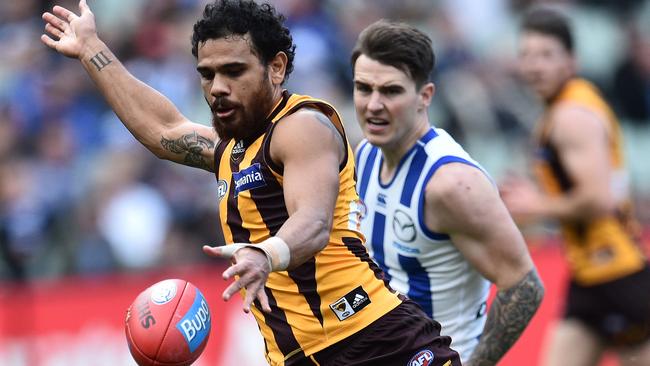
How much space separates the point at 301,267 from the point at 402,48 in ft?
5.20

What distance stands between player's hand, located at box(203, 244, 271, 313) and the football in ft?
2.59

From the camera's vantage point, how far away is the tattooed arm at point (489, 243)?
5.87 metres

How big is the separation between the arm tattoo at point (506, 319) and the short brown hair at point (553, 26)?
275 centimetres

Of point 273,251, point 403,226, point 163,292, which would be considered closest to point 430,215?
point 403,226

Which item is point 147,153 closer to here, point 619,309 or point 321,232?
point 619,309

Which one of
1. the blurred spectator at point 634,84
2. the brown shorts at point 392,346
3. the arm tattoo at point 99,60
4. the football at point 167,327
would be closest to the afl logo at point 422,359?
the brown shorts at point 392,346

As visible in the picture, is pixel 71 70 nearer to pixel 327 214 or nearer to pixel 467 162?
pixel 467 162

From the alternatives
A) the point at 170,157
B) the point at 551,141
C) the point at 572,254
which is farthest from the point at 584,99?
the point at 170,157

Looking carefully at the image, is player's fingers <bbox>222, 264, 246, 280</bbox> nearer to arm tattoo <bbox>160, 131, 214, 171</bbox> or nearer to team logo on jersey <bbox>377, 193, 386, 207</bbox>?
arm tattoo <bbox>160, 131, 214, 171</bbox>

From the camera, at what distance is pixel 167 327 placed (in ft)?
16.6

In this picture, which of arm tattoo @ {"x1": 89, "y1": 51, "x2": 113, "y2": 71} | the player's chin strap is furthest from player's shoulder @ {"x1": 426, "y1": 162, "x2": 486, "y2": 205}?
arm tattoo @ {"x1": 89, "y1": 51, "x2": 113, "y2": 71}

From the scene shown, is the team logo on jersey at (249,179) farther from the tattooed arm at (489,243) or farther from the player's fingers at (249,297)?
the tattooed arm at (489,243)

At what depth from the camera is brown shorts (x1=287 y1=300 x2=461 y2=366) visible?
5230 millimetres

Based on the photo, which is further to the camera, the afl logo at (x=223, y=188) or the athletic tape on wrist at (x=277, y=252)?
the afl logo at (x=223, y=188)
